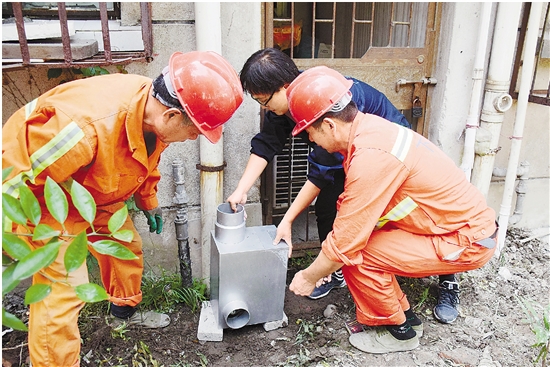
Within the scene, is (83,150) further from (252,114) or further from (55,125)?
(252,114)

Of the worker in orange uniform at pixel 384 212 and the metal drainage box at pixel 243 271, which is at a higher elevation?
the worker in orange uniform at pixel 384 212

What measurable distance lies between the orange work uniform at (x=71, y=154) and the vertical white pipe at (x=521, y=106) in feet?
9.02

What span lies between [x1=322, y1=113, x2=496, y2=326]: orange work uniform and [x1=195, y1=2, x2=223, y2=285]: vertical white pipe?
1.05 meters

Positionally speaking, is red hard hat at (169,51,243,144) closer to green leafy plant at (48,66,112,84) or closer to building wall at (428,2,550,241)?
green leafy plant at (48,66,112,84)

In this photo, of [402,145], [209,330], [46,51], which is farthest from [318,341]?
[46,51]

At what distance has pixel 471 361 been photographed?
2.57 meters

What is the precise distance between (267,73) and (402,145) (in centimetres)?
80

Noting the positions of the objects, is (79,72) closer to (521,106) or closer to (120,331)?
(120,331)

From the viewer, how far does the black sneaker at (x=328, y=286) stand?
3.15 metres

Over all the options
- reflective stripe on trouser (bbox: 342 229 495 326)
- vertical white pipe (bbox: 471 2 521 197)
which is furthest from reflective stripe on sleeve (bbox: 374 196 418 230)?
vertical white pipe (bbox: 471 2 521 197)

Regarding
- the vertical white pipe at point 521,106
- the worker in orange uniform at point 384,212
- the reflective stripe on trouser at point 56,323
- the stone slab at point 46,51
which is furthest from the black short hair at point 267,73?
the vertical white pipe at point 521,106

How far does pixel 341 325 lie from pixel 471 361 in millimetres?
767

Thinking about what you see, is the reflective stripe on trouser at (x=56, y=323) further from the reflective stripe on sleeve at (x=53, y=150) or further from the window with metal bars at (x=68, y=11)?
the window with metal bars at (x=68, y=11)

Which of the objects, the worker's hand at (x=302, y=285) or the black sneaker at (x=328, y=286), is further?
the black sneaker at (x=328, y=286)
